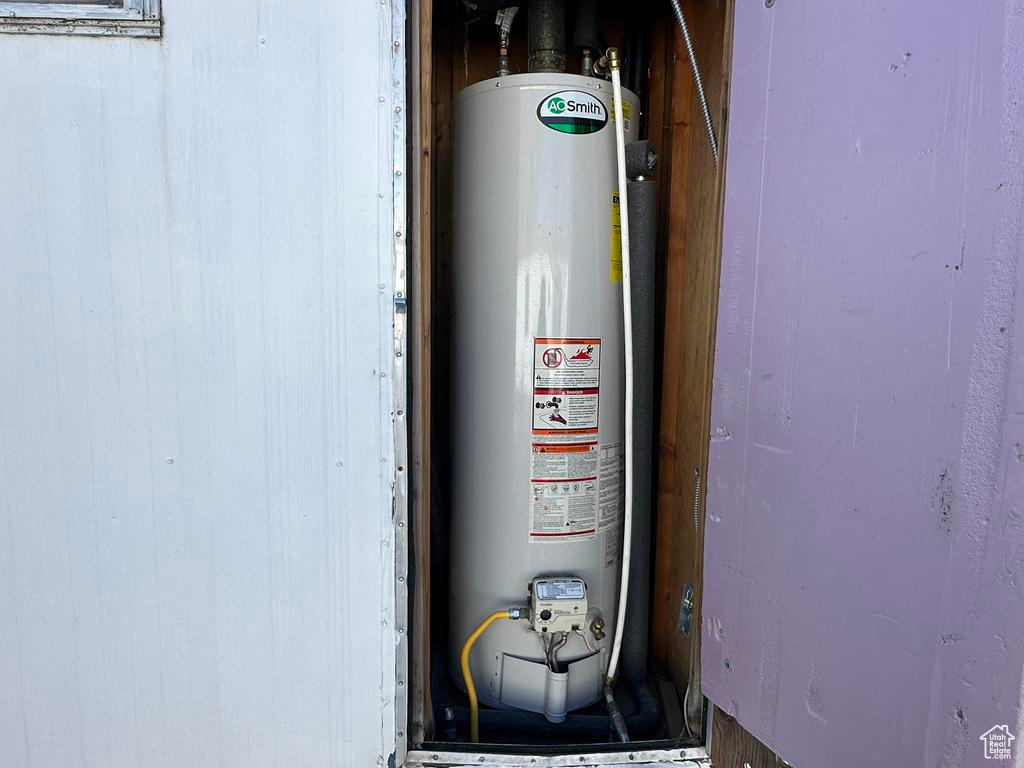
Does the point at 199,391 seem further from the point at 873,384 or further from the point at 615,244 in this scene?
the point at 873,384

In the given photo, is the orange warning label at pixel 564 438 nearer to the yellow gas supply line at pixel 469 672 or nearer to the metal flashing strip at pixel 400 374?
the yellow gas supply line at pixel 469 672

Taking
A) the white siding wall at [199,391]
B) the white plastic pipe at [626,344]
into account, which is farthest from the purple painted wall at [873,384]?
the white siding wall at [199,391]

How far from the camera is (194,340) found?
3.05 feet

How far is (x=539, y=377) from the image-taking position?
1.20 m

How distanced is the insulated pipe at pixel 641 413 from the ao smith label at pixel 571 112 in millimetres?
152

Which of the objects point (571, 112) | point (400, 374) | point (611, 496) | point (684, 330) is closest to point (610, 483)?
point (611, 496)

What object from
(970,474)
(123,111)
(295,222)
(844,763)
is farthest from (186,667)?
(970,474)

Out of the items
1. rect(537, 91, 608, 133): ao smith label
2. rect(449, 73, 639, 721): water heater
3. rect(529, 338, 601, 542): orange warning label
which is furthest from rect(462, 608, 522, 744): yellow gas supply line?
rect(537, 91, 608, 133): ao smith label

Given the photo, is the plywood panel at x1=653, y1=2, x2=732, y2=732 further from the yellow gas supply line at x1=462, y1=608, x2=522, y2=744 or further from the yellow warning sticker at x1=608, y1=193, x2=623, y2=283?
the yellow gas supply line at x1=462, y1=608, x2=522, y2=744

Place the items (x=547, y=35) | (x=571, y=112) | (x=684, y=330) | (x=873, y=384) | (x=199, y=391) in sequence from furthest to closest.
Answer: (x=684, y=330), (x=547, y=35), (x=571, y=112), (x=199, y=391), (x=873, y=384)

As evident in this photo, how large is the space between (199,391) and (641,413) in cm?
84

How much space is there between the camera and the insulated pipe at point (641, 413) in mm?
1266

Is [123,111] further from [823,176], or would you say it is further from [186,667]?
[823,176]

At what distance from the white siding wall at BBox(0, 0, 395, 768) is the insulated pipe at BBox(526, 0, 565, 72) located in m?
0.47
